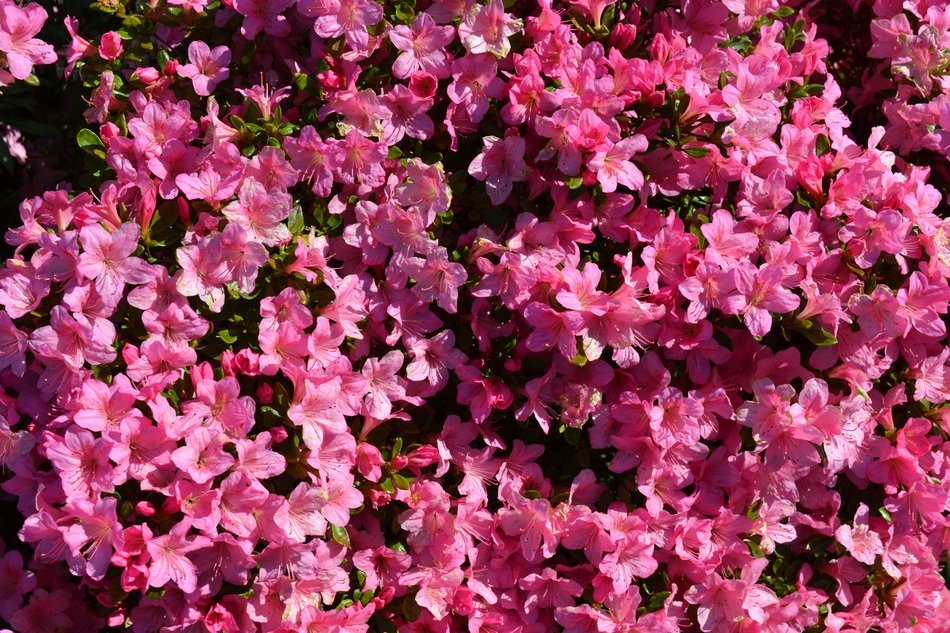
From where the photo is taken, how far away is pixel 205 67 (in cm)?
231

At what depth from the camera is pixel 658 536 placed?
221 centimetres

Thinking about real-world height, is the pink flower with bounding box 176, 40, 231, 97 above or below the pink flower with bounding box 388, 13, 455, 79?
below

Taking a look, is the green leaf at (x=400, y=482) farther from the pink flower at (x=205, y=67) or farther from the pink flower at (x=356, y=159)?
the pink flower at (x=205, y=67)

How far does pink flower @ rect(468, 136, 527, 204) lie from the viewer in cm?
219

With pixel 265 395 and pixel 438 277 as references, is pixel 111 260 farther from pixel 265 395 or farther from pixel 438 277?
pixel 438 277

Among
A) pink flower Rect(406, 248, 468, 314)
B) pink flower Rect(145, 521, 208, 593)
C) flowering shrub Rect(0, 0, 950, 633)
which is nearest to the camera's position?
pink flower Rect(145, 521, 208, 593)

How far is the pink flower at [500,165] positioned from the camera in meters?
2.19

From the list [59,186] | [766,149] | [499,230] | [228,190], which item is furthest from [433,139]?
[59,186]

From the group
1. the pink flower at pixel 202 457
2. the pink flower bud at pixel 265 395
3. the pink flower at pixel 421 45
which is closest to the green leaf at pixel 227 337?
the pink flower bud at pixel 265 395

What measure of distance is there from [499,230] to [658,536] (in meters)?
0.81

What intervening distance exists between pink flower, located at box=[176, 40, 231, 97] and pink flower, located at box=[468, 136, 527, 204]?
65 cm

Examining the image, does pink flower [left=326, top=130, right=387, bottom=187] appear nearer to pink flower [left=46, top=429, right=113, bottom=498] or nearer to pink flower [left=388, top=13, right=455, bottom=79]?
pink flower [left=388, top=13, right=455, bottom=79]

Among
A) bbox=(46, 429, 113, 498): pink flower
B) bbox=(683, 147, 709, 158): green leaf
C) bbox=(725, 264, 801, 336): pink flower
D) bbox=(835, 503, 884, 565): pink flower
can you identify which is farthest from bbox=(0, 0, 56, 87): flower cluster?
bbox=(835, 503, 884, 565): pink flower

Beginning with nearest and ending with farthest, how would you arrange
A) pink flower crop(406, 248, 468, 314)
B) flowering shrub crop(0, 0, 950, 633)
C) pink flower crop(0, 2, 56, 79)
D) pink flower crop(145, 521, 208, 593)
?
pink flower crop(145, 521, 208, 593)
flowering shrub crop(0, 0, 950, 633)
pink flower crop(406, 248, 468, 314)
pink flower crop(0, 2, 56, 79)
